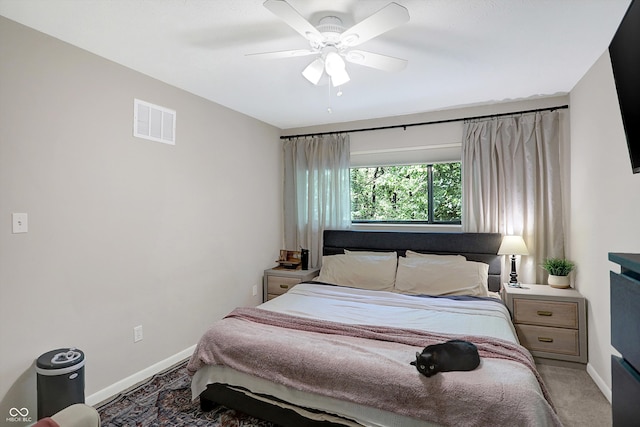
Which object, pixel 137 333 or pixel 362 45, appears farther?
pixel 137 333

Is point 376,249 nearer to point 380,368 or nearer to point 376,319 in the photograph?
point 376,319

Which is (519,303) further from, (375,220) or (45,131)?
(45,131)

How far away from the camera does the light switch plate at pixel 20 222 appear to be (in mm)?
1952

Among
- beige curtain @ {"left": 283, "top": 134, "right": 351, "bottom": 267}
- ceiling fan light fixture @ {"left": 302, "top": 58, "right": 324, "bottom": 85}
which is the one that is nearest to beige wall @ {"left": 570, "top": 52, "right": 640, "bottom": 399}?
ceiling fan light fixture @ {"left": 302, "top": 58, "right": 324, "bottom": 85}

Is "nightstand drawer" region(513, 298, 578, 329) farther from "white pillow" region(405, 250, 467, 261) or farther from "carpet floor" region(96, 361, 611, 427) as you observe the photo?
"white pillow" region(405, 250, 467, 261)

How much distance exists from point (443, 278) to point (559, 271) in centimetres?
104

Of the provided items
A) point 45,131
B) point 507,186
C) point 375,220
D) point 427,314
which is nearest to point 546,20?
point 507,186

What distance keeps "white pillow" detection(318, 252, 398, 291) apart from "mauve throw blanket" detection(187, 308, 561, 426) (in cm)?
122

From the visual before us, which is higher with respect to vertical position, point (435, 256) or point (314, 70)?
point (314, 70)

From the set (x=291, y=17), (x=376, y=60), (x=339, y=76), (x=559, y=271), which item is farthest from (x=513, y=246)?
(x=291, y=17)

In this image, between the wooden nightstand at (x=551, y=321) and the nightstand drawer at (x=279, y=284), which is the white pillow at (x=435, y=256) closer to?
the wooden nightstand at (x=551, y=321)

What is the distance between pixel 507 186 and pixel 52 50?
396 cm

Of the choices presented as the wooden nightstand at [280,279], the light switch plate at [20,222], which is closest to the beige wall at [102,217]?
the light switch plate at [20,222]

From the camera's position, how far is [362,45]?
7.47ft
